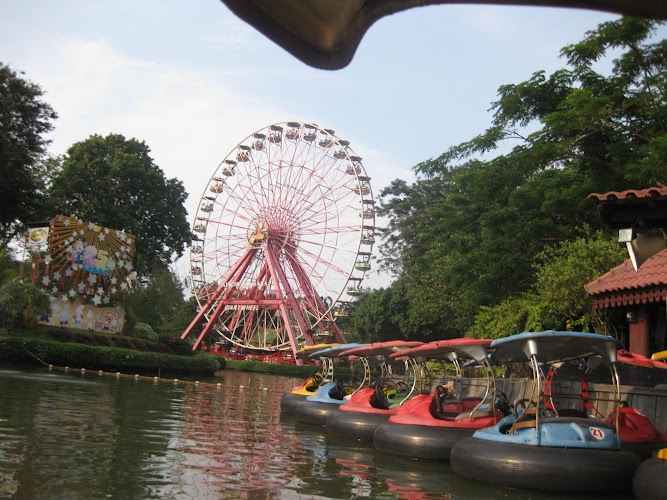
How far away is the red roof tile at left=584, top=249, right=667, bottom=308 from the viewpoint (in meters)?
12.4

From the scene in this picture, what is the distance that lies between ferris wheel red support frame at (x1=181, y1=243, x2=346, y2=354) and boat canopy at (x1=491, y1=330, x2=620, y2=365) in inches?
1332

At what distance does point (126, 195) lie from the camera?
43438mm

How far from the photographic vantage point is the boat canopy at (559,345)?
30.0ft

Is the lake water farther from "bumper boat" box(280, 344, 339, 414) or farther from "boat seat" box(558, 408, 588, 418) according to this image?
"boat seat" box(558, 408, 588, 418)

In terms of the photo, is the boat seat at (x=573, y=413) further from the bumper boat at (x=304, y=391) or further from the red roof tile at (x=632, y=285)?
the bumper boat at (x=304, y=391)

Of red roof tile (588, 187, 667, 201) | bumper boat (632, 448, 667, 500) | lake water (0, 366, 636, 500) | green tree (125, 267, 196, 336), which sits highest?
green tree (125, 267, 196, 336)

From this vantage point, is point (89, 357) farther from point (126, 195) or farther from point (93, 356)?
point (126, 195)

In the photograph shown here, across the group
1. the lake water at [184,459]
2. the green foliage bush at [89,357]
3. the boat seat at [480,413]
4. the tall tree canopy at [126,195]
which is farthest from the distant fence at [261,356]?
the boat seat at [480,413]

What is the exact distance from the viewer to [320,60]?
5.46 ft

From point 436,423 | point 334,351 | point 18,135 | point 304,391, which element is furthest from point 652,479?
point 18,135

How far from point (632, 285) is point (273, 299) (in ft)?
119

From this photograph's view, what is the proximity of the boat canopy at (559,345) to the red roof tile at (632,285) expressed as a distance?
2.80 metres

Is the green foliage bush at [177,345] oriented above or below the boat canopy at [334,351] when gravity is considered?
above

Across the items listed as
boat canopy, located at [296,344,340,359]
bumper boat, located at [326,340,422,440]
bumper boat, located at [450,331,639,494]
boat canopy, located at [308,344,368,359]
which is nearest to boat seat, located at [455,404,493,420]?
bumper boat, located at [450,331,639,494]
